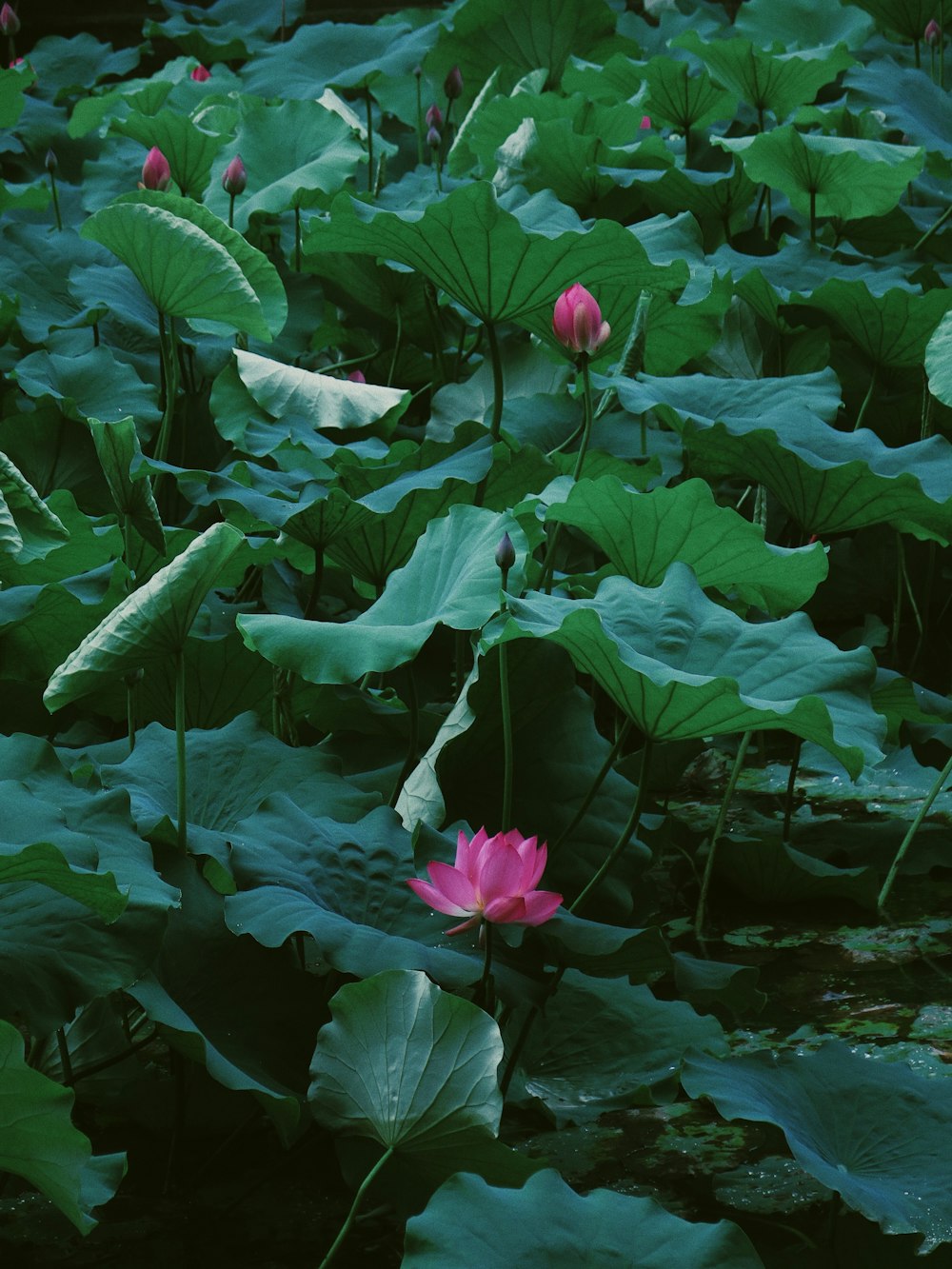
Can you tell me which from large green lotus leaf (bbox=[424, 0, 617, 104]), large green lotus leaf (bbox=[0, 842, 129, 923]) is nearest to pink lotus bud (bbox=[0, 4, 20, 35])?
large green lotus leaf (bbox=[424, 0, 617, 104])

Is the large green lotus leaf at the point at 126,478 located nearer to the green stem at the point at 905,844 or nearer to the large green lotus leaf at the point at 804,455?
the large green lotus leaf at the point at 804,455

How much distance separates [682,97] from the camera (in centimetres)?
314

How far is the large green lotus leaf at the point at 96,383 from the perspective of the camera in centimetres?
209

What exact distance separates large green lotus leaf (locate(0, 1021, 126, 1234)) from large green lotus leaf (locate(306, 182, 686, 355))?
1.13 meters

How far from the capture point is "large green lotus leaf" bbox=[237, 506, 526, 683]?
1.13 m

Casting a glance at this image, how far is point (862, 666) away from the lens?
121 centimetres

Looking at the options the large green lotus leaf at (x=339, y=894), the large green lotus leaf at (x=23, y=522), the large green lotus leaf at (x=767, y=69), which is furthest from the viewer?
the large green lotus leaf at (x=767, y=69)

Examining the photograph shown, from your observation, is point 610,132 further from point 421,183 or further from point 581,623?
point 581,623

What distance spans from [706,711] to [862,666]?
0.74 feet

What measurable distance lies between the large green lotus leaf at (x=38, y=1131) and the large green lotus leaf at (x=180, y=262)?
1.25 meters

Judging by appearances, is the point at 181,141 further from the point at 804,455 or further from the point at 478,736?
the point at 478,736

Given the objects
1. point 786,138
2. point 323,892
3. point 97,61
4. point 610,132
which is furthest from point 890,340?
point 97,61

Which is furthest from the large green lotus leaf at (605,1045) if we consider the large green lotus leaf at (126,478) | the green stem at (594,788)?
the large green lotus leaf at (126,478)

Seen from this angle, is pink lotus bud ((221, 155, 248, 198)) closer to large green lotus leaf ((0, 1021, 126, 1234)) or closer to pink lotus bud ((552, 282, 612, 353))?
pink lotus bud ((552, 282, 612, 353))
